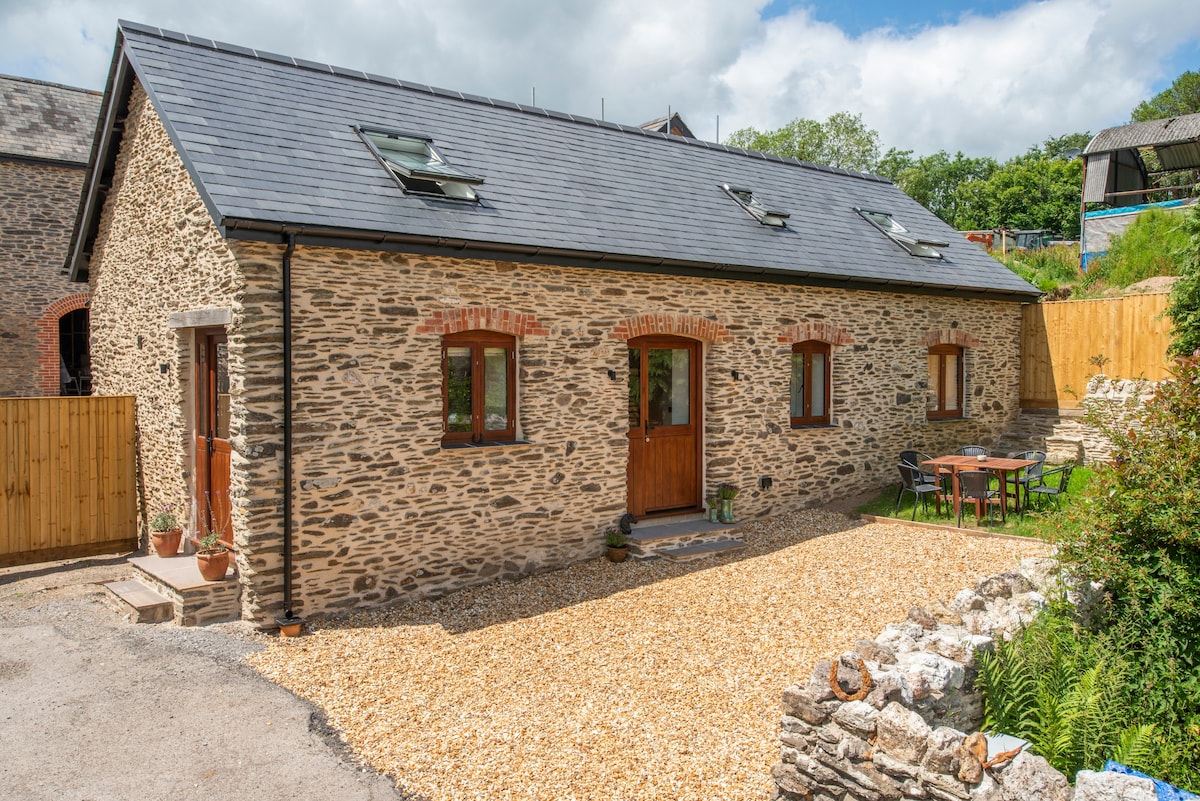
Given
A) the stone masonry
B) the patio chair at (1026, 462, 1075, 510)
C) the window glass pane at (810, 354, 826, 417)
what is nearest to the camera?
the stone masonry

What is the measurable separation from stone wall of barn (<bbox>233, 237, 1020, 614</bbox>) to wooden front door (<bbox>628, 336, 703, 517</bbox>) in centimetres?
23

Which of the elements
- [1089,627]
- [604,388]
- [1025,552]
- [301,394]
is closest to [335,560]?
[301,394]

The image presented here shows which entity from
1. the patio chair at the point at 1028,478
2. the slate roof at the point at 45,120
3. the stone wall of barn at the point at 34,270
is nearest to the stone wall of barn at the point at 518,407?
the patio chair at the point at 1028,478

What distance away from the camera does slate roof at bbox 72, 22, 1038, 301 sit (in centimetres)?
771

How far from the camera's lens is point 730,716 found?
215 inches

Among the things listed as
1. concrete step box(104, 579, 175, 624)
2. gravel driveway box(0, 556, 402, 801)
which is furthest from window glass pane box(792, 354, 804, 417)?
concrete step box(104, 579, 175, 624)

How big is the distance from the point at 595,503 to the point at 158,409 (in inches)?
211

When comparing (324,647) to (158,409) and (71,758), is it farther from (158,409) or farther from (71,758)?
(158,409)

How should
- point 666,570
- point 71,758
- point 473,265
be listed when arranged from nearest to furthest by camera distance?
1. point 71,758
2. point 473,265
3. point 666,570

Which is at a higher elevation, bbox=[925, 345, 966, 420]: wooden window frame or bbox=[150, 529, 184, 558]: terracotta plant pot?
bbox=[925, 345, 966, 420]: wooden window frame

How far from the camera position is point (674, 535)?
380 inches

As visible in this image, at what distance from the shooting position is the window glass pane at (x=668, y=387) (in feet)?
33.6

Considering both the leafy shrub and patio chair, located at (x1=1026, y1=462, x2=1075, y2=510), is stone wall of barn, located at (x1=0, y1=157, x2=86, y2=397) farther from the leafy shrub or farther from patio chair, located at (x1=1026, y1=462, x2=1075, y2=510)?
the leafy shrub

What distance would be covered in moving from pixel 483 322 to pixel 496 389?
816mm
